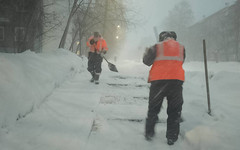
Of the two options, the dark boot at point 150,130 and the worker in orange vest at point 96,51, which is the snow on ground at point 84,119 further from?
the worker in orange vest at point 96,51

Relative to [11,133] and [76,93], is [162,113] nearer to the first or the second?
[76,93]

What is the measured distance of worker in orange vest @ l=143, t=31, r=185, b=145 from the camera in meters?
2.50

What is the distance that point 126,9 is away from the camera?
11273 millimetres

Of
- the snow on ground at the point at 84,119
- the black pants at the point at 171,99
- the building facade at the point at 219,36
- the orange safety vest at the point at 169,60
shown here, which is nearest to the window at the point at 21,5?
the snow on ground at the point at 84,119

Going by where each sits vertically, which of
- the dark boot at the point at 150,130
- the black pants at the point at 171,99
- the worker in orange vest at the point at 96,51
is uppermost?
the worker in orange vest at the point at 96,51

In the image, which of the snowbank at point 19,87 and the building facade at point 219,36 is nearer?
the snowbank at point 19,87

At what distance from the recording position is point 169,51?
2496 millimetres

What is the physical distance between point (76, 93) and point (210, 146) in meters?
3.24

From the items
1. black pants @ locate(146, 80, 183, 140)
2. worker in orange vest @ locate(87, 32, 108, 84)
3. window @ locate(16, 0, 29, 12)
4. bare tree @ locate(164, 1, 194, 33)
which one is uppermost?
bare tree @ locate(164, 1, 194, 33)

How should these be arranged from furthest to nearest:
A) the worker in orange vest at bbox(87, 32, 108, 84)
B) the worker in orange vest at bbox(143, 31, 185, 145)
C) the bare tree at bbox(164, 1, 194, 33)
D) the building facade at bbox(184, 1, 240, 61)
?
the bare tree at bbox(164, 1, 194, 33)
the building facade at bbox(184, 1, 240, 61)
the worker in orange vest at bbox(87, 32, 108, 84)
the worker in orange vest at bbox(143, 31, 185, 145)

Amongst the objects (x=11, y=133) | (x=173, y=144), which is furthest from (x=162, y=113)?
(x=11, y=133)

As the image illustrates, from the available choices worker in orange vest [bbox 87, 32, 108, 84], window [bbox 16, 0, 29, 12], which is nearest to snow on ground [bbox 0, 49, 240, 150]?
worker in orange vest [bbox 87, 32, 108, 84]

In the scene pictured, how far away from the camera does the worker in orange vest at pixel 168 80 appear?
2496 mm

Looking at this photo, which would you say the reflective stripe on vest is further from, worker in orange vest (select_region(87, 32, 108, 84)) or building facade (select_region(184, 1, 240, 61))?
building facade (select_region(184, 1, 240, 61))
